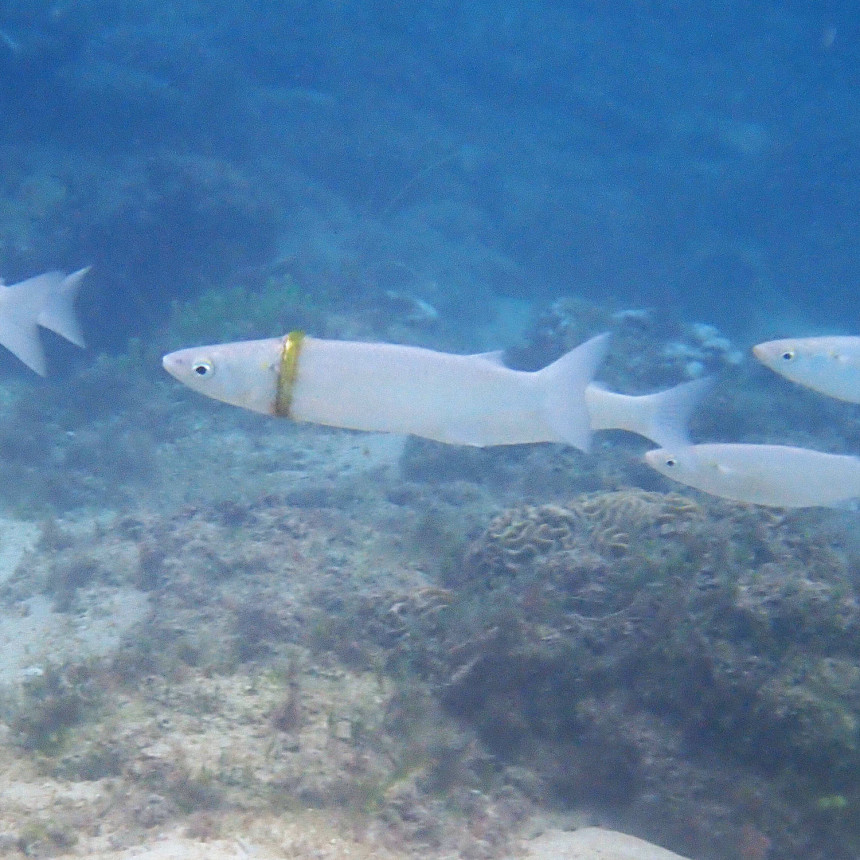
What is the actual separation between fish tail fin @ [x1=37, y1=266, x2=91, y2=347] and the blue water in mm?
10352

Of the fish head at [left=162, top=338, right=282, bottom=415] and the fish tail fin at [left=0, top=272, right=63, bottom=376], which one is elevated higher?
the fish tail fin at [left=0, top=272, right=63, bottom=376]

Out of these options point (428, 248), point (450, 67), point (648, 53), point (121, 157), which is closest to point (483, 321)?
point (428, 248)

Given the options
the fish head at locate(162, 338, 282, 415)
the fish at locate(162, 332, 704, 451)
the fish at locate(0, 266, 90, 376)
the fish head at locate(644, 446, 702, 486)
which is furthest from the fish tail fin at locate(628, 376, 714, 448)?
the fish at locate(0, 266, 90, 376)

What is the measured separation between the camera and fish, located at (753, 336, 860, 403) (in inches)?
187

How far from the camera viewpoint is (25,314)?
4.67 metres

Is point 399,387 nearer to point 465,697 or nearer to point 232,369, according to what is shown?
point 232,369

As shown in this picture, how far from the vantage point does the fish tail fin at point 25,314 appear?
456cm

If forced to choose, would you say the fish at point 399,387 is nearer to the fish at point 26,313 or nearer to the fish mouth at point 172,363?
the fish mouth at point 172,363

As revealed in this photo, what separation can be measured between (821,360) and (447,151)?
1027 inches

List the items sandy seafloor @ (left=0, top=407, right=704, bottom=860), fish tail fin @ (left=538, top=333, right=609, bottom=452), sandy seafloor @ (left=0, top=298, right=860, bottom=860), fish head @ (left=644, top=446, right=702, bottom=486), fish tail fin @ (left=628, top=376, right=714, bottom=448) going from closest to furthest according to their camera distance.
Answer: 1. fish tail fin @ (left=538, top=333, right=609, bottom=452)
2. sandy seafloor @ (left=0, top=407, right=704, bottom=860)
3. fish tail fin @ (left=628, top=376, right=714, bottom=448)
4. sandy seafloor @ (left=0, top=298, right=860, bottom=860)
5. fish head @ (left=644, top=446, right=702, bottom=486)

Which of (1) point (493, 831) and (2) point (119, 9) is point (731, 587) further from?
(2) point (119, 9)

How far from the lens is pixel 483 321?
21.4m

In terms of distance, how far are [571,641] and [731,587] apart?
3.64ft

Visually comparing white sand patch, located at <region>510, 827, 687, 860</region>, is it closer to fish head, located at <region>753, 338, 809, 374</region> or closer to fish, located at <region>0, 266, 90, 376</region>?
fish head, located at <region>753, 338, 809, 374</region>
